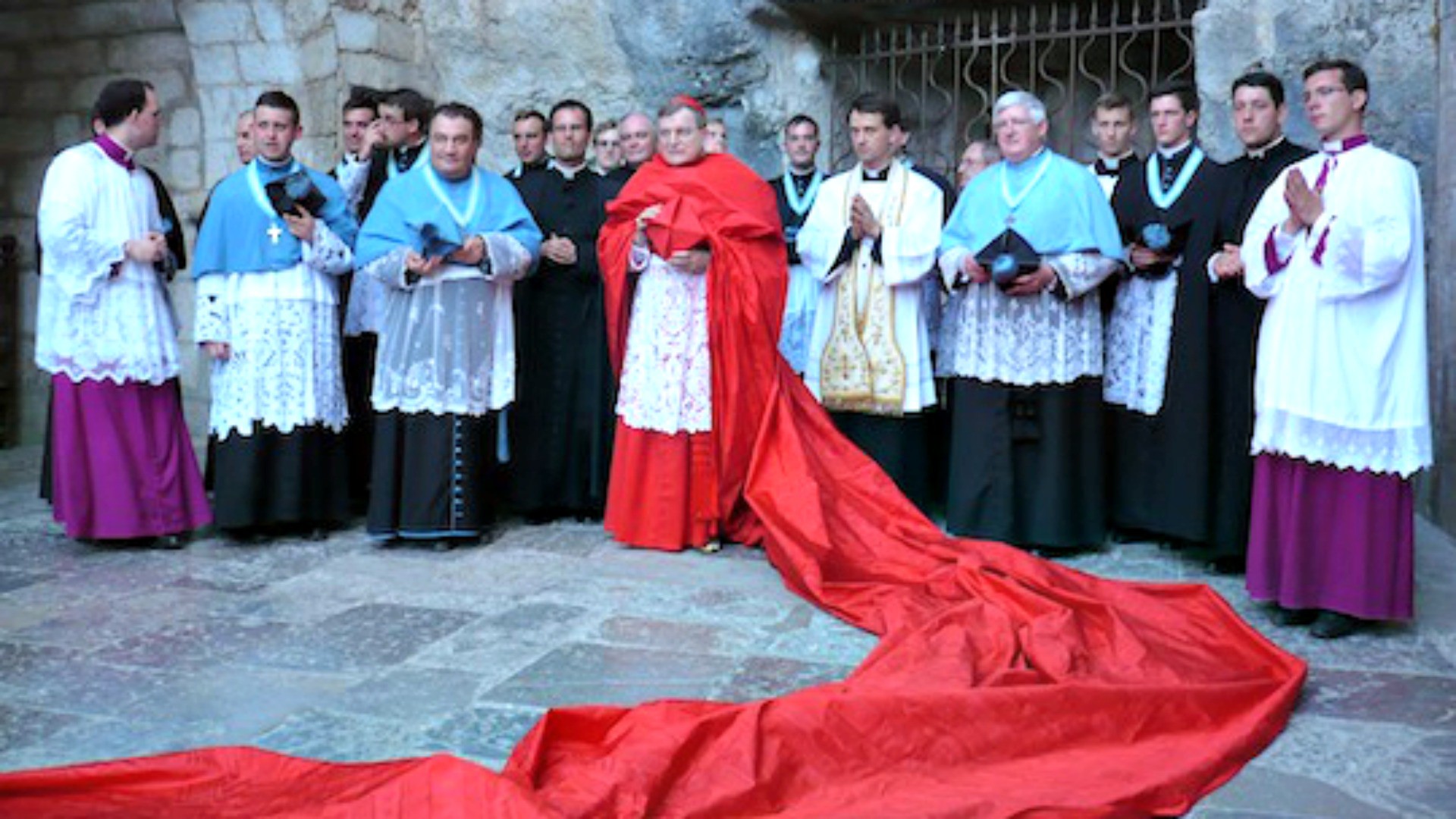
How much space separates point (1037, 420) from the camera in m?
5.70

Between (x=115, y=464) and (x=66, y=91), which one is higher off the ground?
(x=66, y=91)

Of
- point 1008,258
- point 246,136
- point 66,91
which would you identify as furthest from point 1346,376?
point 66,91

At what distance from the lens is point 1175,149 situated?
5.81m

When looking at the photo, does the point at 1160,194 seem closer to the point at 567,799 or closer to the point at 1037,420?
the point at 1037,420

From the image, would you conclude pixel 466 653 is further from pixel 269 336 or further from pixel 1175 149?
pixel 1175 149

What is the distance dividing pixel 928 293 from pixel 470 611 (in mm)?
2743

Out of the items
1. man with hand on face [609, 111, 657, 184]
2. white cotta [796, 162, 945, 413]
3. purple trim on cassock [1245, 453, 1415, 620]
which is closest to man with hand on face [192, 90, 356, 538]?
man with hand on face [609, 111, 657, 184]

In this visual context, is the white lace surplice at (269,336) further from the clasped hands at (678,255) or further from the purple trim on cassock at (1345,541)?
the purple trim on cassock at (1345,541)

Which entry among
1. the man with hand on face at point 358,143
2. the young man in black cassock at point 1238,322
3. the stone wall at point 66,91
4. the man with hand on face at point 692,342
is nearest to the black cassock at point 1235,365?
the young man in black cassock at point 1238,322

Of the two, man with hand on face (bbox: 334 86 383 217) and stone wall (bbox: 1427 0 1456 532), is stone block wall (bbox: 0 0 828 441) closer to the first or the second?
man with hand on face (bbox: 334 86 383 217)

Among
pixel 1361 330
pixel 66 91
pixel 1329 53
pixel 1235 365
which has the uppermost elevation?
pixel 66 91

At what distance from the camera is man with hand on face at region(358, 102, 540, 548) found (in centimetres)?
569

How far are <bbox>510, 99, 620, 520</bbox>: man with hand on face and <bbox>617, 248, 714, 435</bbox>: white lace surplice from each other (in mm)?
634

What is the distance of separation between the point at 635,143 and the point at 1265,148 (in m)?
2.79
